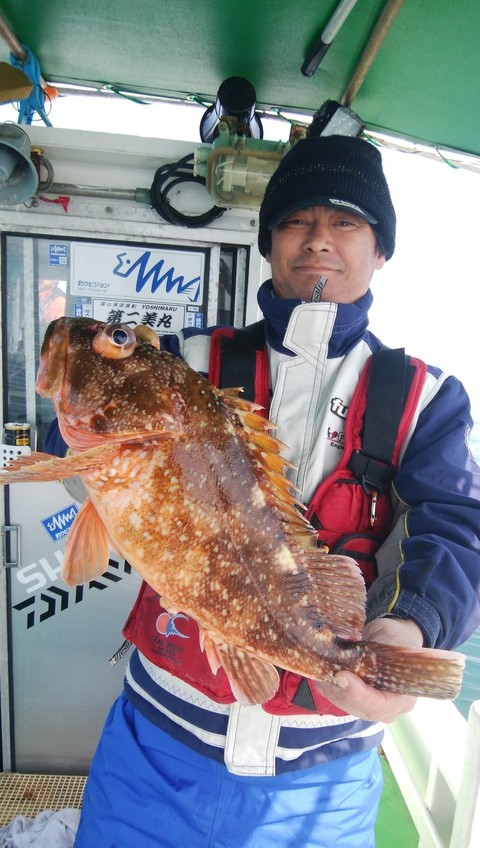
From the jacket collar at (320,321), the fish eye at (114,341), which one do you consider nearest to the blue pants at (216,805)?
the fish eye at (114,341)

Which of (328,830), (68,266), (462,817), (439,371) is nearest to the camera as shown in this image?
(328,830)

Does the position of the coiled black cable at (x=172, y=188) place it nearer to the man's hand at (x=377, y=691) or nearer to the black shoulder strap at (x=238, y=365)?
the black shoulder strap at (x=238, y=365)

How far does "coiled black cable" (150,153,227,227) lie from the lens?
3.30 m

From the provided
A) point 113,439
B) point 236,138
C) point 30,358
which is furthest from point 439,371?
point 30,358

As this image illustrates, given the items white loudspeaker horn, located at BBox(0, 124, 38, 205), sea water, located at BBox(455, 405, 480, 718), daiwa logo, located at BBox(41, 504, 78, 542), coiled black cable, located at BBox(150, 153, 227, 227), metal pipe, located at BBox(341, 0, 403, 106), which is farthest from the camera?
sea water, located at BBox(455, 405, 480, 718)

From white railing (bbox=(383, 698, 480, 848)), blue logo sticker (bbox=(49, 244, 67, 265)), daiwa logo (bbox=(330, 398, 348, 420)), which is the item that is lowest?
white railing (bbox=(383, 698, 480, 848))

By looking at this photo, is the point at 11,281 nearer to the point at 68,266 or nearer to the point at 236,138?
the point at 68,266

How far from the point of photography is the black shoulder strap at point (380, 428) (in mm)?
1964

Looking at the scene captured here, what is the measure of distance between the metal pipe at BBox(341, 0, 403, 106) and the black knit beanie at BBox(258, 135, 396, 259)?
3.12 ft

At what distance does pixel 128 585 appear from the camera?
367 centimetres

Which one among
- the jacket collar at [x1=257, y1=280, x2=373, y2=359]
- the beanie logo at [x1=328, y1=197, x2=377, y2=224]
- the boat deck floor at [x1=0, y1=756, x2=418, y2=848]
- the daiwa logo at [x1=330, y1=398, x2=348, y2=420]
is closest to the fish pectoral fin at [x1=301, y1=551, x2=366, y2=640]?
the daiwa logo at [x1=330, y1=398, x2=348, y2=420]

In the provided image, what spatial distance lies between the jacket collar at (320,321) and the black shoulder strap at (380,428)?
10.6 inches

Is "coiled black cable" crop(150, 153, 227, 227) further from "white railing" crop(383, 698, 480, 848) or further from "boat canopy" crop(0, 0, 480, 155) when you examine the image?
"white railing" crop(383, 698, 480, 848)

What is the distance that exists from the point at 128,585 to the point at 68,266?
2448mm
